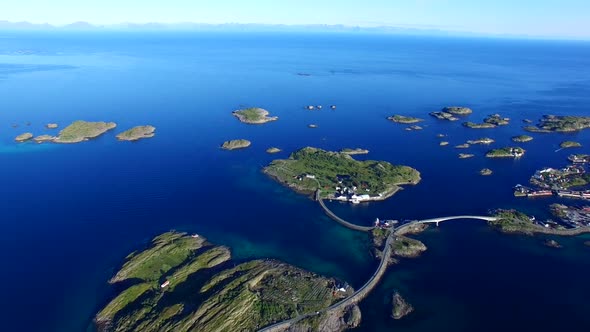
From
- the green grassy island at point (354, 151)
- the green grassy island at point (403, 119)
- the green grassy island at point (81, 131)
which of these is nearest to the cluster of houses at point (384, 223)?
the green grassy island at point (354, 151)

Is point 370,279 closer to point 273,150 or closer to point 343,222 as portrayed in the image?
point 343,222

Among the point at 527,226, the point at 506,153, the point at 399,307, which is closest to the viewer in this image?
the point at 399,307

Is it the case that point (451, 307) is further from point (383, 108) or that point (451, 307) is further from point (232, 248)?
point (383, 108)

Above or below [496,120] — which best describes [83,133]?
below

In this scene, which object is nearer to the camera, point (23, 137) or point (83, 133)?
point (23, 137)

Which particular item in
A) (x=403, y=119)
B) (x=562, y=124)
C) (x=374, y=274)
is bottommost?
(x=374, y=274)

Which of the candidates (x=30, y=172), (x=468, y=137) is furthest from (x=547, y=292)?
(x=30, y=172)

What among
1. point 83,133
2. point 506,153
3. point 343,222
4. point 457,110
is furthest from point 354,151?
point 83,133
